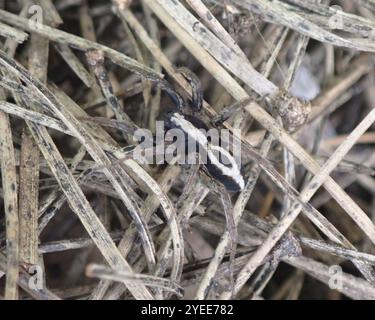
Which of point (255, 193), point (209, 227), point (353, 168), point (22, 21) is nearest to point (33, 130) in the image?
point (22, 21)

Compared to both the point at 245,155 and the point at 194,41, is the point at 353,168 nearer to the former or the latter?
the point at 245,155

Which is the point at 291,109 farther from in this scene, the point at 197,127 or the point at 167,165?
the point at 167,165

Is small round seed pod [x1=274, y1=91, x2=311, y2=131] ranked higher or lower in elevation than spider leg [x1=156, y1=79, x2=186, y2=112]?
lower

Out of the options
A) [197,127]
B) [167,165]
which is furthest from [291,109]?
[167,165]

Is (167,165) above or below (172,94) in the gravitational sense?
below

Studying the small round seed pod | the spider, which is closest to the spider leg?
the spider

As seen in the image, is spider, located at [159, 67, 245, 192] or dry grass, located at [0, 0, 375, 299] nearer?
dry grass, located at [0, 0, 375, 299]

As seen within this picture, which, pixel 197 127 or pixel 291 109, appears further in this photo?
pixel 197 127

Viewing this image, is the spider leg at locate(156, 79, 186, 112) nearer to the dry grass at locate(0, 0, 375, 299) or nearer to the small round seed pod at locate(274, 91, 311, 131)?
the dry grass at locate(0, 0, 375, 299)
